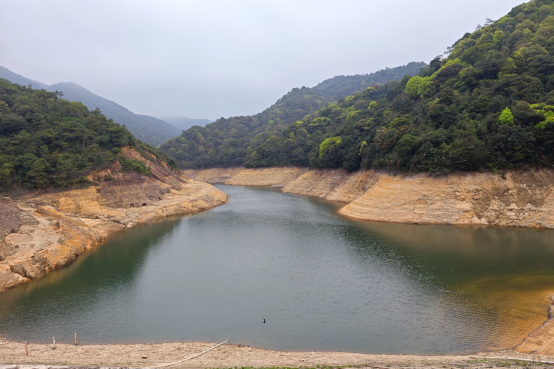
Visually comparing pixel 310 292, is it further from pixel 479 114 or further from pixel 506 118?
pixel 479 114

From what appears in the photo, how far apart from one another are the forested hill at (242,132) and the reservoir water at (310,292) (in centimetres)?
6206

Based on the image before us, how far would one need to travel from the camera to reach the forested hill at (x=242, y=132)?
111 metres

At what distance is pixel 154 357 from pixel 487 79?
49.1 m

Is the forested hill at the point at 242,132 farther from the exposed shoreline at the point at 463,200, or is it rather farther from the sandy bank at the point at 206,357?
the sandy bank at the point at 206,357

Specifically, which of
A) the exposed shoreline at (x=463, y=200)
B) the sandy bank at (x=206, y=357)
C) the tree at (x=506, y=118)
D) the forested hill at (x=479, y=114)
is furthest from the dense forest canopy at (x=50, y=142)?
the tree at (x=506, y=118)

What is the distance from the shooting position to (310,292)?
19.2m

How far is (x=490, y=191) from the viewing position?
111 ft

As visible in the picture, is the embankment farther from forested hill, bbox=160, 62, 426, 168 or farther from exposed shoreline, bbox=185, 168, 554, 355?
forested hill, bbox=160, 62, 426, 168

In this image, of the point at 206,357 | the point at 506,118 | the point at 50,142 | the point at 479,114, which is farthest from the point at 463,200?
the point at 50,142

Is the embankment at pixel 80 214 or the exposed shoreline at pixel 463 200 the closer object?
the embankment at pixel 80 214

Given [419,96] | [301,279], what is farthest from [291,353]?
[419,96]

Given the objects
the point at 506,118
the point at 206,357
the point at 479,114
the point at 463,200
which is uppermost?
the point at 479,114

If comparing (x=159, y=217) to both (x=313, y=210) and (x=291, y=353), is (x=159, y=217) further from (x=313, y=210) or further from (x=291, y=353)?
(x=291, y=353)

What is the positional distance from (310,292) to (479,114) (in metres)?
32.9
